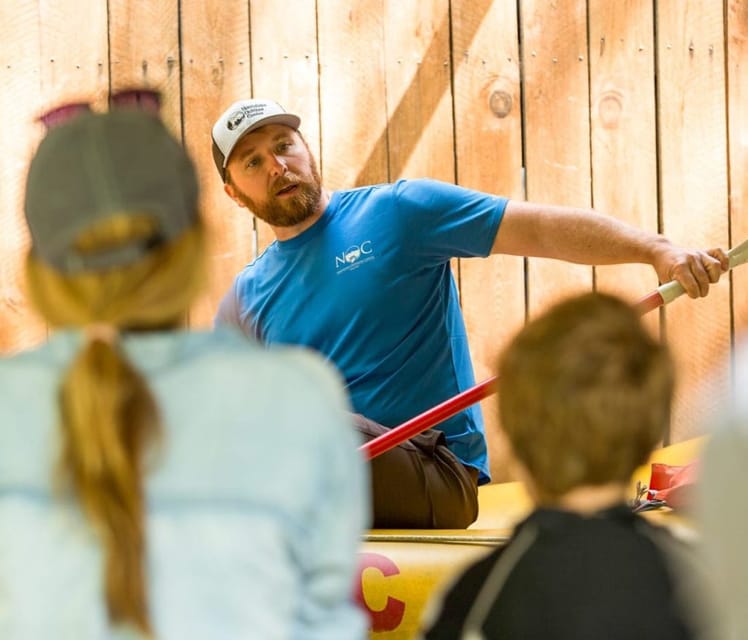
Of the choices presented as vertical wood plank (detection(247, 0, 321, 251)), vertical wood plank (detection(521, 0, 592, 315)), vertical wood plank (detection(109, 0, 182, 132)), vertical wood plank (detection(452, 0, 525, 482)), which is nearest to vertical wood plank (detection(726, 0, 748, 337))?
vertical wood plank (detection(521, 0, 592, 315))

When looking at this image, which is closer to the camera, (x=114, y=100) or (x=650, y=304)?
(x=650, y=304)

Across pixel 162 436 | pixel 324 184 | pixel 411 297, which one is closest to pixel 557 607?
pixel 162 436

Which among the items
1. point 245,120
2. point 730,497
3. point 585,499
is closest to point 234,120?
point 245,120

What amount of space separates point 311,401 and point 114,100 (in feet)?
7.85

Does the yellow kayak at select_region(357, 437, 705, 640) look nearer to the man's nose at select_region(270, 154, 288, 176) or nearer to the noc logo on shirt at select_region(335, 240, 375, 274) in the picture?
the noc logo on shirt at select_region(335, 240, 375, 274)

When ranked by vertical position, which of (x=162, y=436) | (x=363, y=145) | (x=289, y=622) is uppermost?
(x=363, y=145)

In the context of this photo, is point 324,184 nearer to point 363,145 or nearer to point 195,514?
point 363,145

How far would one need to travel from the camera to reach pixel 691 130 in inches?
128

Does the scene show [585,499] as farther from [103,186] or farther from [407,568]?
[407,568]

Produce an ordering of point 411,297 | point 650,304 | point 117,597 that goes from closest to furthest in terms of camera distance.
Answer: point 117,597
point 650,304
point 411,297

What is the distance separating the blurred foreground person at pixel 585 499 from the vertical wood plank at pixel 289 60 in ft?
7.25

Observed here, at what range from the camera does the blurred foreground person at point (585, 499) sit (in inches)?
40.4

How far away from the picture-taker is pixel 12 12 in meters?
3.25

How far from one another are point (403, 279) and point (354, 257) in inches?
5.0
